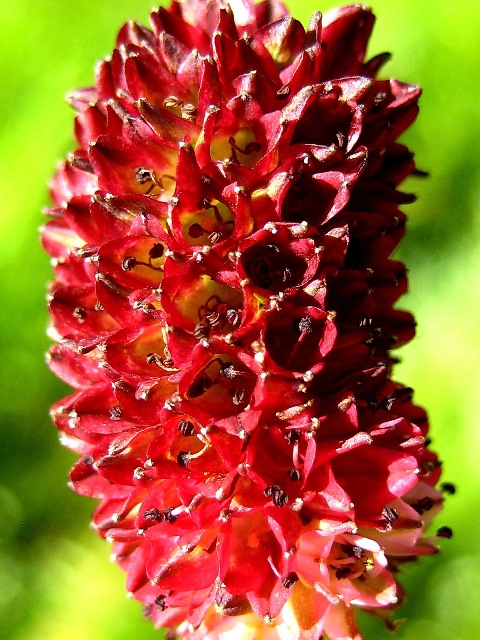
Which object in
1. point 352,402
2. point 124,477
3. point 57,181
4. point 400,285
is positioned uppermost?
point 57,181

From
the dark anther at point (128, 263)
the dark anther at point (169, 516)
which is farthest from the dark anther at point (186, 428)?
the dark anther at point (128, 263)

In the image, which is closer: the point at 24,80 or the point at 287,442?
the point at 287,442

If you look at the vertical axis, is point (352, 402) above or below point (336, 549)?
above

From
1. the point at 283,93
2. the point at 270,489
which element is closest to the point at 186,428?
the point at 270,489

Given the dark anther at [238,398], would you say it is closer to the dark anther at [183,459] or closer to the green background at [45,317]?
the dark anther at [183,459]

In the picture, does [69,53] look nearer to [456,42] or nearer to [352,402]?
[456,42]

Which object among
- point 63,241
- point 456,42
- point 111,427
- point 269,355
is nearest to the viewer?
point 269,355

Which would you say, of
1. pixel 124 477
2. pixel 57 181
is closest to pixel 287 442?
pixel 124 477

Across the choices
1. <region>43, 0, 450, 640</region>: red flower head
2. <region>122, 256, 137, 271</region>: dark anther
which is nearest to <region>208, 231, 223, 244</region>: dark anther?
<region>43, 0, 450, 640</region>: red flower head
